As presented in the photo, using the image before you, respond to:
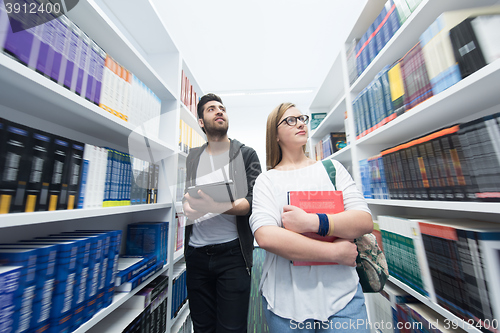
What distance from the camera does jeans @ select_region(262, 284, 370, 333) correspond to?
0.64m

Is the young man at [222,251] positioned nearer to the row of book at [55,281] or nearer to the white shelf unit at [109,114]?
the white shelf unit at [109,114]

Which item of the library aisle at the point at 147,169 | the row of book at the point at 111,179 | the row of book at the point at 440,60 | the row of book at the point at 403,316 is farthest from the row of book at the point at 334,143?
the row of book at the point at 111,179

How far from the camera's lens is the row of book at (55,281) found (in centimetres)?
48

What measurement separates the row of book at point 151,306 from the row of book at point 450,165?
5.06 feet

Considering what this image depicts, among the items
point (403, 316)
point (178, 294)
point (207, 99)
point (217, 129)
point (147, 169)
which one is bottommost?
point (178, 294)

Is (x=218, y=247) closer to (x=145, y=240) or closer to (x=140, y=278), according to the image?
(x=140, y=278)

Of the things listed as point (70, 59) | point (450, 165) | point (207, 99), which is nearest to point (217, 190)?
point (70, 59)

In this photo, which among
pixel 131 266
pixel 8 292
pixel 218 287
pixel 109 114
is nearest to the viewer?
pixel 8 292

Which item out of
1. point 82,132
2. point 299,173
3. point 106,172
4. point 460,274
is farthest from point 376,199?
point 82,132

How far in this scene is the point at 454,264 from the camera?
2.36ft

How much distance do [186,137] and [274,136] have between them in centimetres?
99

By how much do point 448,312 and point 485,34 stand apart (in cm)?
106

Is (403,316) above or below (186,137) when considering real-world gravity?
below

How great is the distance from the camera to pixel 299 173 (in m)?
0.89
